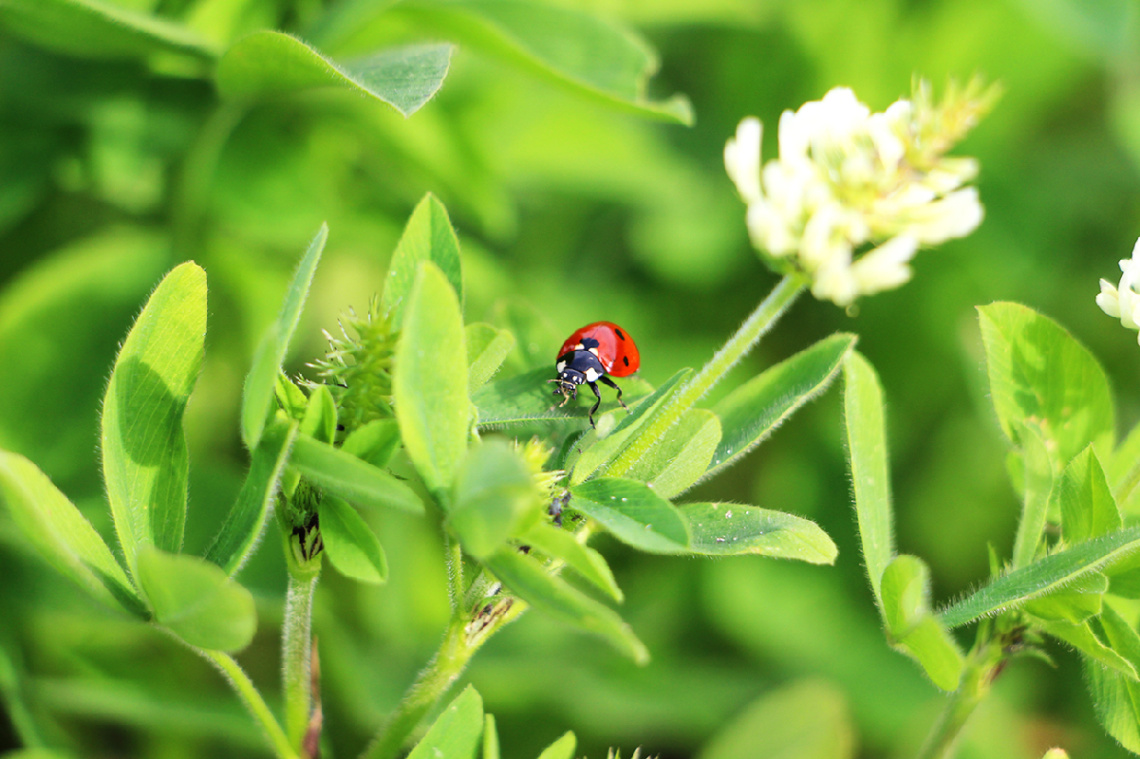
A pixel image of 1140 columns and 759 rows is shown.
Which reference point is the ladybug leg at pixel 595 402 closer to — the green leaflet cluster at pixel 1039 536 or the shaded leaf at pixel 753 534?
the shaded leaf at pixel 753 534

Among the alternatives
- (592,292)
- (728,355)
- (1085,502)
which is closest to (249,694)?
(728,355)

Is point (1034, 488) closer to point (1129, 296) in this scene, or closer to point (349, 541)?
point (1129, 296)

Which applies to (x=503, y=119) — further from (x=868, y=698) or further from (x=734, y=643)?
(x=868, y=698)

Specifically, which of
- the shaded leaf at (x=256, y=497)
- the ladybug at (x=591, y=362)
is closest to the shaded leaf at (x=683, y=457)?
the ladybug at (x=591, y=362)

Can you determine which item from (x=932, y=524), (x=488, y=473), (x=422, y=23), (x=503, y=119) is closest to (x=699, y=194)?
(x=503, y=119)

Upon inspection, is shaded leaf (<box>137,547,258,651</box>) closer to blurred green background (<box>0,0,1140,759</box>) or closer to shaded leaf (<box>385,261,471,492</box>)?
shaded leaf (<box>385,261,471,492</box>)

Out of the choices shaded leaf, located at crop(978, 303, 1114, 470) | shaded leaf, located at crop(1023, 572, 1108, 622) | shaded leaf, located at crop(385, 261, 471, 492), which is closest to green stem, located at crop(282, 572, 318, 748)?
shaded leaf, located at crop(385, 261, 471, 492)
